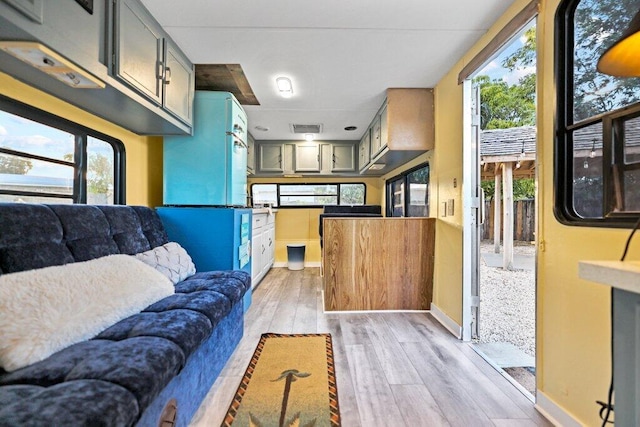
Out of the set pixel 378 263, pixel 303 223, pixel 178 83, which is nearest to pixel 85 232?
pixel 178 83

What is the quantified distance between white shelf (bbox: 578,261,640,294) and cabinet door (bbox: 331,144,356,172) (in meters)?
4.26

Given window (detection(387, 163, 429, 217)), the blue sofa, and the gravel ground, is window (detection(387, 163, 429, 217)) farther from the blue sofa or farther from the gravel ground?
the blue sofa

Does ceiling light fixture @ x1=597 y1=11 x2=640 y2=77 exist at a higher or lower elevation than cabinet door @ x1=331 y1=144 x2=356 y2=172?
lower

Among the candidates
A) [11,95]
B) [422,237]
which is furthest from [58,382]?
[422,237]

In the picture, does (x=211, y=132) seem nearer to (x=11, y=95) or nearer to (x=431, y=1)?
(x=11, y=95)

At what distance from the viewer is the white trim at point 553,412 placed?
4.26 ft

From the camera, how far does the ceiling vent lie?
13.7 ft

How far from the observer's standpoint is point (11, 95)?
1.44 meters

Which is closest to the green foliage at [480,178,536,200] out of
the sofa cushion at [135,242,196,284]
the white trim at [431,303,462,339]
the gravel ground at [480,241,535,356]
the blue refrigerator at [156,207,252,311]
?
the gravel ground at [480,241,535,356]

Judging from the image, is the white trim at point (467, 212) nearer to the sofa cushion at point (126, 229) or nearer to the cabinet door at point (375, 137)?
the cabinet door at point (375, 137)

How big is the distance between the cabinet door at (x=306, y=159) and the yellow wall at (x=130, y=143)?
8.11 feet

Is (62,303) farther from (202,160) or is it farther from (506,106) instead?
(506,106)

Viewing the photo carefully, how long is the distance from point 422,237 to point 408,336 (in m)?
1.00

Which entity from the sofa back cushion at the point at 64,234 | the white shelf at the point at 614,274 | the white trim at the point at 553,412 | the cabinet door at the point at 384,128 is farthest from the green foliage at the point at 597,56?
the sofa back cushion at the point at 64,234
